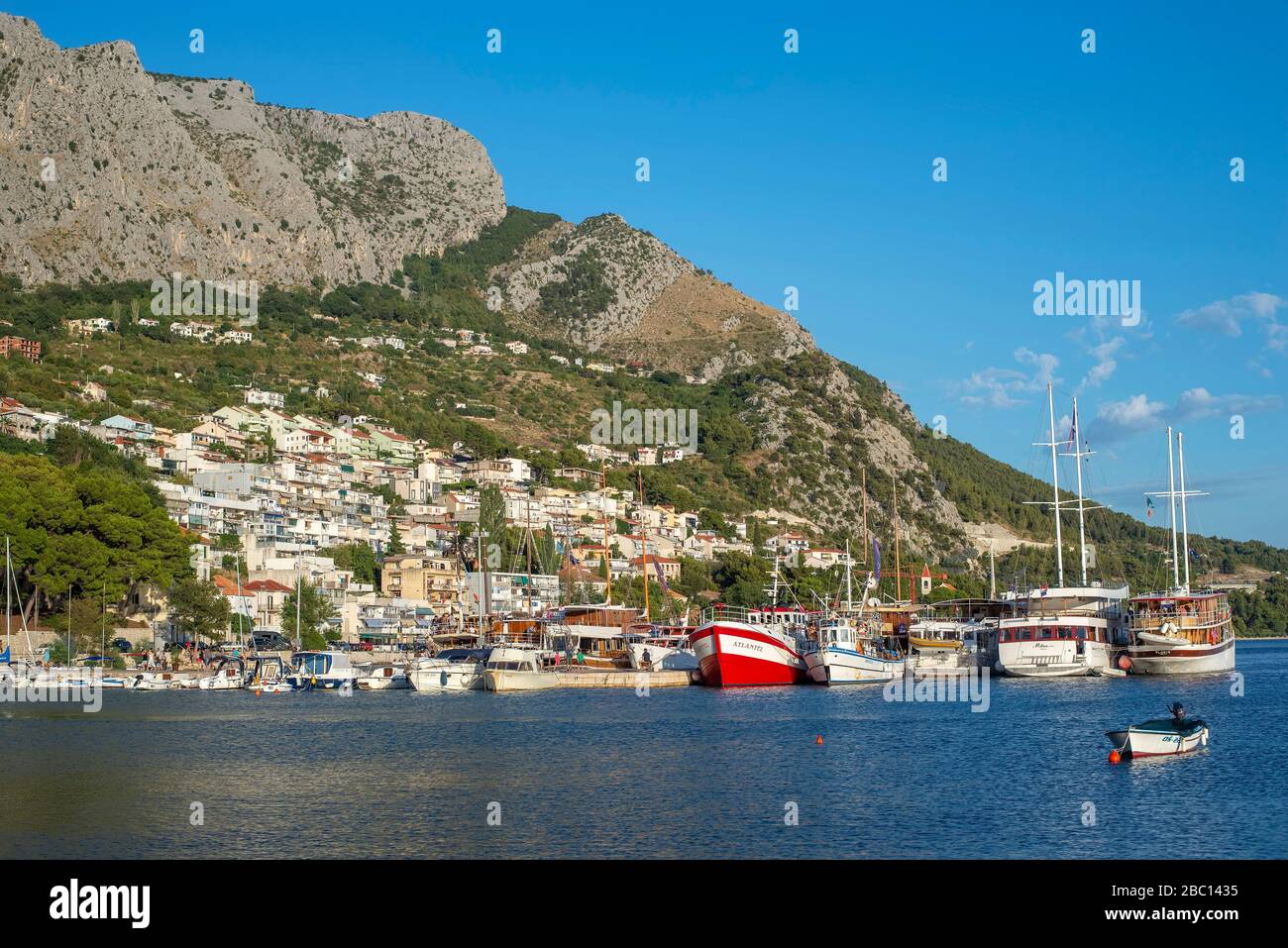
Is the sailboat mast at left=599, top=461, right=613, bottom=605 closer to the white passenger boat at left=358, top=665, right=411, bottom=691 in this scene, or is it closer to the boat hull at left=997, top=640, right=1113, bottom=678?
the white passenger boat at left=358, top=665, right=411, bottom=691

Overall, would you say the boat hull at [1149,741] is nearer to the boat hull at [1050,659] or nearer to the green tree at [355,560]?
the boat hull at [1050,659]

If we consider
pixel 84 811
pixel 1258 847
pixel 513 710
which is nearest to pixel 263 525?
pixel 513 710

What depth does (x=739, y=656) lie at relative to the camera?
76188 mm

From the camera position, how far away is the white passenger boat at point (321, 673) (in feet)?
254

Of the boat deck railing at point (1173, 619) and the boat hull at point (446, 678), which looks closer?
the boat hull at point (446, 678)

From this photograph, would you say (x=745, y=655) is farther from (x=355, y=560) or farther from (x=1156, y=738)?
(x=355, y=560)

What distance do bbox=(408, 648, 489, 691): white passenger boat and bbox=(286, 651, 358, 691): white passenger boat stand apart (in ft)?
12.0

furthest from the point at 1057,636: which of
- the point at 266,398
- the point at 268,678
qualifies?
the point at 266,398

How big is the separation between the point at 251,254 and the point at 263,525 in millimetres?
79542

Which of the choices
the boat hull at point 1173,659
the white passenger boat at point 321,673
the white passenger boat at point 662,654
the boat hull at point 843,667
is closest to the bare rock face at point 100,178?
the white passenger boat at point 321,673

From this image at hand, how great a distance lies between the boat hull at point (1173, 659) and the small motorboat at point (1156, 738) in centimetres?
3950

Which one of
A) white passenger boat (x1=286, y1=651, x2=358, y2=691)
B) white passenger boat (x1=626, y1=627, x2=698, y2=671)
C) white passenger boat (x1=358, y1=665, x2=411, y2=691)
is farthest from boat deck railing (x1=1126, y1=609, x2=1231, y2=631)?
white passenger boat (x1=286, y1=651, x2=358, y2=691)

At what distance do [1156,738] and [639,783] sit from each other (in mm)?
15451

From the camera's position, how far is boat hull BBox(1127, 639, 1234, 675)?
7894 cm
